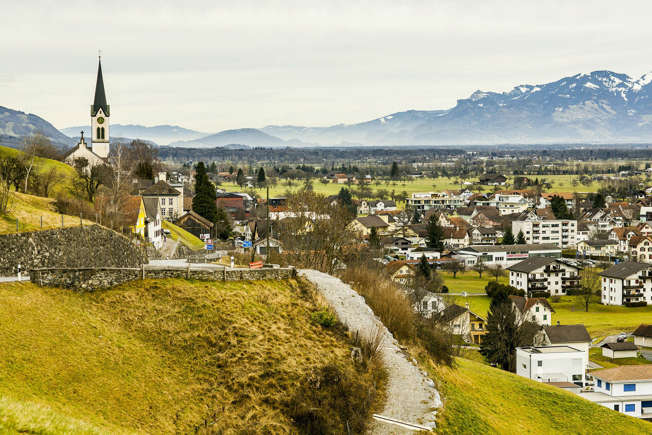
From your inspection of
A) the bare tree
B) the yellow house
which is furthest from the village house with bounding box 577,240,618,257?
the yellow house

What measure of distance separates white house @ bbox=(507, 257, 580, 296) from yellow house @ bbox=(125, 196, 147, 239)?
42.2 meters

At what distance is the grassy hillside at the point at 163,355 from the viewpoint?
13.6 m

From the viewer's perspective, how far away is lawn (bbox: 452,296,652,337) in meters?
52.2

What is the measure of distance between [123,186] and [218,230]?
16.2 m

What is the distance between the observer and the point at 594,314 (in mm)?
58719

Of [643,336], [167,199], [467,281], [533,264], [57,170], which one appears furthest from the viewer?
[467,281]

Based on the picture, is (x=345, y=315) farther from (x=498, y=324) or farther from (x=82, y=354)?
(x=498, y=324)

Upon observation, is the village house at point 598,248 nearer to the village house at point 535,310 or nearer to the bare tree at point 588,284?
the bare tree at point 588,284

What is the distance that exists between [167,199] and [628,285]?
43.0 metres

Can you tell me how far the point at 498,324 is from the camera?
137 ft

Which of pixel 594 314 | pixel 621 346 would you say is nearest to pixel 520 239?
pixel 594 314

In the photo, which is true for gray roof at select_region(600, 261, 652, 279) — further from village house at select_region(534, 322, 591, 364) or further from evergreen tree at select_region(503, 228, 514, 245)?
evergreen tree at select_region(503, 228, 514, 245)

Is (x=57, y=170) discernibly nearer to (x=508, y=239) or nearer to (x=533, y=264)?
(x=533, y=264)

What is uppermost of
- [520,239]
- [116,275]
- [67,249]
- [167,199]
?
[167,199]
